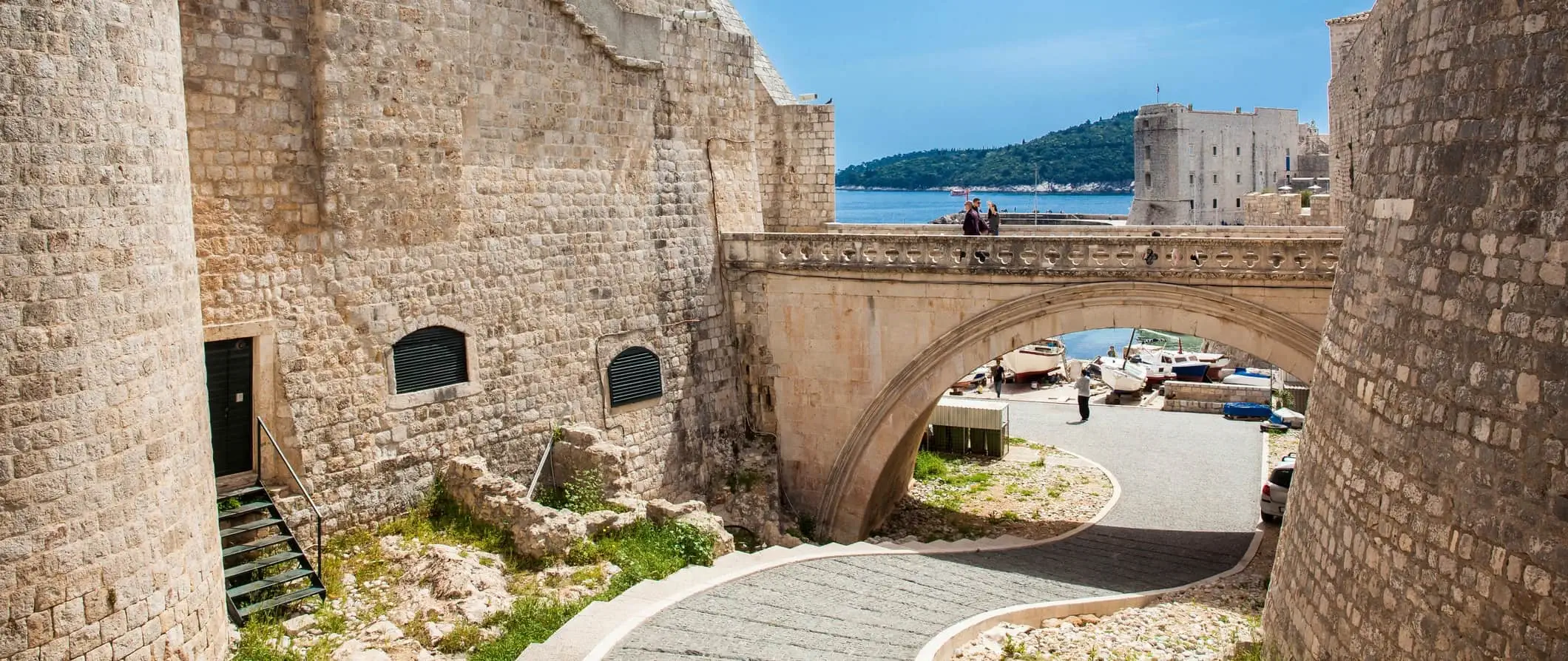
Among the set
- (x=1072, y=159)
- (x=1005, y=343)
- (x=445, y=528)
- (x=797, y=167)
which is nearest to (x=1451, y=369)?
(x=1005, y=343)

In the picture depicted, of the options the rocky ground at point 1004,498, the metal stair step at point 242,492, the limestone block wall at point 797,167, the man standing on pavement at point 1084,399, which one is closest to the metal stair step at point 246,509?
the metal stair step at point 242,492

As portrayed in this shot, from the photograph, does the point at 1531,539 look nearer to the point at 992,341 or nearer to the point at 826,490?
the point at 992,341

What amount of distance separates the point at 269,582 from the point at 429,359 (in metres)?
3.63

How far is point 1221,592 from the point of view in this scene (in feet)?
46.5

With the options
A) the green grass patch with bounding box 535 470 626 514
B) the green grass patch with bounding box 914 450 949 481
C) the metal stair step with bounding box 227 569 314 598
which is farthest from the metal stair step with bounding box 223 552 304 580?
the green grass patch with bounding box 914 450 949 481

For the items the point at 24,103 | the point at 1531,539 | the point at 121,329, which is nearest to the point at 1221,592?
the point at 1531,539

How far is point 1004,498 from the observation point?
20.3 meters

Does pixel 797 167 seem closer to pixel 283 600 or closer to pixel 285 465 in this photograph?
pixel 285 465

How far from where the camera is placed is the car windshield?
18.3m

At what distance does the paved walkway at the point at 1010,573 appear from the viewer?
11195mm

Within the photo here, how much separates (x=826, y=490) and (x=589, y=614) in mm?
7343

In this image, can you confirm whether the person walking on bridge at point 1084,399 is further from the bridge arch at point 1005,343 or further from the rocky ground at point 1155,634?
the rocky ground at point 1155,634

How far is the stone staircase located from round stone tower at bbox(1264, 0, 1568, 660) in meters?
5.31

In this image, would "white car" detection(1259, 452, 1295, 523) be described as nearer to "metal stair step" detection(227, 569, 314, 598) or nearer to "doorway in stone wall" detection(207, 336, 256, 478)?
"metal stair step" detection(227, 569, 314, 598)
